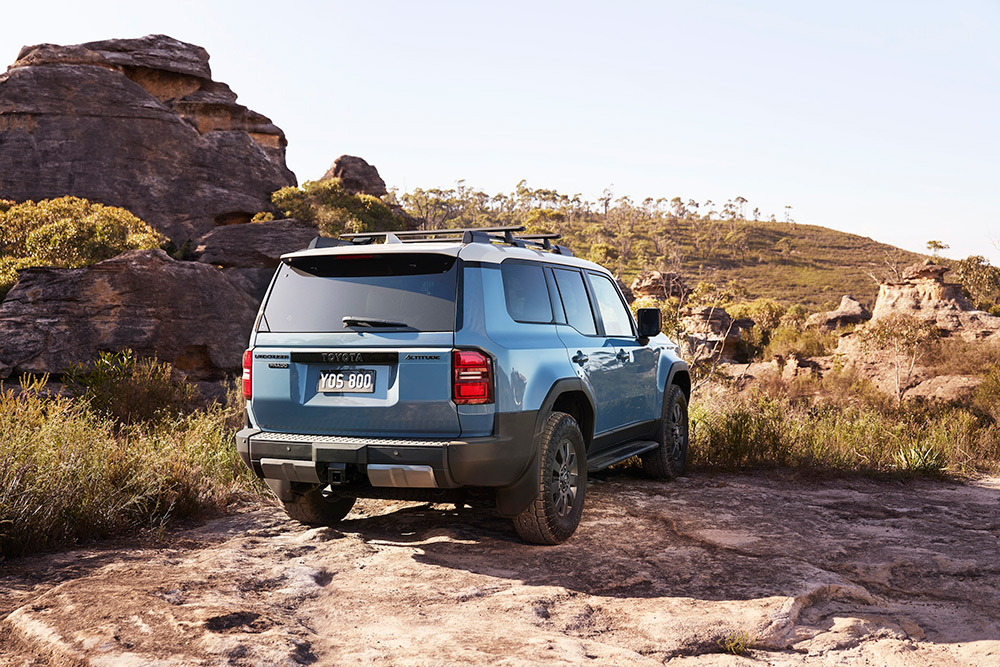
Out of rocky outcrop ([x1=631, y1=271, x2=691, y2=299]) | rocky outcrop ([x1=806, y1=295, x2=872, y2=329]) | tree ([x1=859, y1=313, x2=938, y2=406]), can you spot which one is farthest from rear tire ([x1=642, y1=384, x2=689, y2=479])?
rocky outcrop ([x1=631, y1=271, x2=691, y2=299])

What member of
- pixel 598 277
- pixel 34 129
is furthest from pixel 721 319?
pixel 34 129

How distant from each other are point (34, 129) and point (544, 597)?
117ft

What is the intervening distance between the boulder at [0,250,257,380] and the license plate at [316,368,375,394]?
367 inches

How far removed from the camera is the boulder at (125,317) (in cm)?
1238

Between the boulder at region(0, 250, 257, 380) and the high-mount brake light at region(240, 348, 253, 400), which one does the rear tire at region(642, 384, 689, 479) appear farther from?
the boulder at region(0, 250, 257, 380)

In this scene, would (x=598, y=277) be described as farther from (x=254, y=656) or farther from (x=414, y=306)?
(x=254, y=656)

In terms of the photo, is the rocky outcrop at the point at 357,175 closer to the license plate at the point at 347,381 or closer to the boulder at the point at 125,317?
the boulder at the point at 125,317

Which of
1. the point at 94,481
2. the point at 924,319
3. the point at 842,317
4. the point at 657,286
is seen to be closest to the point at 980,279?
the point at 842,317

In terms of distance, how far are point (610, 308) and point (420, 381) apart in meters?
2.76

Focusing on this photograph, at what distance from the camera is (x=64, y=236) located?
62.8 ft

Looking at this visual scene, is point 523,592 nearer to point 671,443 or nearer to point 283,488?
point 283,488

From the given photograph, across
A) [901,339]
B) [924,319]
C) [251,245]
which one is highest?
[251,245]

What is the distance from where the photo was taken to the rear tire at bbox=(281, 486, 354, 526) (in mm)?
5703

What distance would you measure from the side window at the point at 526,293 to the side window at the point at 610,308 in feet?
3.57
